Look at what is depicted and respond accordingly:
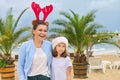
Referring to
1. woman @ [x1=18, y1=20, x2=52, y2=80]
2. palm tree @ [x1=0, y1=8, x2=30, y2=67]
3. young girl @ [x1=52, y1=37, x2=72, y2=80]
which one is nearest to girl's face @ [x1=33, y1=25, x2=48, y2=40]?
woman @ [x1=18, y1=20, x2=52, y2=80]

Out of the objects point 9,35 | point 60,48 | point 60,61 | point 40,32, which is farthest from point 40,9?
point 9,35

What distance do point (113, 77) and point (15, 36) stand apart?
382 centimetres

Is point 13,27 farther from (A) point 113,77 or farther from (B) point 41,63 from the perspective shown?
(B) point 41,63

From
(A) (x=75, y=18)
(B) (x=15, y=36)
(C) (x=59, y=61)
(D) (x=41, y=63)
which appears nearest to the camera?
(D) (x=41, y=63)

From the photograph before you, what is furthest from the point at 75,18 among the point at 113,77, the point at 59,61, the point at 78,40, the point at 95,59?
the point at 59,61

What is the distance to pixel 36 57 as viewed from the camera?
13.5 ft

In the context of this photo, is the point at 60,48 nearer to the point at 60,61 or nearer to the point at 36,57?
the point at 60,61

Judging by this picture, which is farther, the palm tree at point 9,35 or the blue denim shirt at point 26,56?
the palm tree at point 9,35

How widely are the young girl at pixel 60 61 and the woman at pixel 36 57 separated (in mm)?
121

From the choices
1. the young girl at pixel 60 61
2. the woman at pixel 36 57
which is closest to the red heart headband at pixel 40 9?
the woman at pixel 36 57

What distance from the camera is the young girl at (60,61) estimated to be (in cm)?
432

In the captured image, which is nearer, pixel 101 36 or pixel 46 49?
pixel 46 49

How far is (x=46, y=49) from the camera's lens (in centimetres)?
419

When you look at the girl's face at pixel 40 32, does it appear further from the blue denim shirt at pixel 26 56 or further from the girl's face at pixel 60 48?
the girl's face at pixel 60 48
